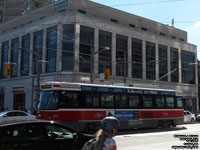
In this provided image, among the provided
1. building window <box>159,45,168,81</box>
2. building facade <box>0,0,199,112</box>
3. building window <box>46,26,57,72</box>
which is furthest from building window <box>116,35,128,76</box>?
building window <box>46,26,57,72</box>

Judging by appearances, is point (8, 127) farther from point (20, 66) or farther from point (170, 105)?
point (20, 66)

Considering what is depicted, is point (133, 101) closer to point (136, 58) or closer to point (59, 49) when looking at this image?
point (59, 49)

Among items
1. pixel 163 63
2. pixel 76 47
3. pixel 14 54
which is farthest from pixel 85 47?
pixel 163 63

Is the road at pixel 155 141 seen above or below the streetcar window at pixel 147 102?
below

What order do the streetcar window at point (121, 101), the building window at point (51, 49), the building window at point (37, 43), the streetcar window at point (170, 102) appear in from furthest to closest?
the building window at point (37, 43) < the building window at point (51, 49) < the streetcar window at point (170, 102) < the streetcar window at point (121, 101)

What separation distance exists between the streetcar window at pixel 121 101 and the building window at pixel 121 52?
2399 cm

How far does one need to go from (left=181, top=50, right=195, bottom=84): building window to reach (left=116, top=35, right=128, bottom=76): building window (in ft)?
53.0

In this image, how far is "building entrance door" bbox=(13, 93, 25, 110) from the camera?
4394 centimetres

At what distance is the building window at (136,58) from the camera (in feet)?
151

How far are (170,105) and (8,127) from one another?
1826 cm

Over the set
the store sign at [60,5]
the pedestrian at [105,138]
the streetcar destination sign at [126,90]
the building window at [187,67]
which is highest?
the store sign at [60,5]

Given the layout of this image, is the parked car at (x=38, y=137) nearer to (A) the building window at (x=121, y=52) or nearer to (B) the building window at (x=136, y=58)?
(A) the building window at (x=121, y=52)

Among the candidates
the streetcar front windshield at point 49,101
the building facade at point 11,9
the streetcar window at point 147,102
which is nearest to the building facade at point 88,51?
the streetcar window at point 147,102

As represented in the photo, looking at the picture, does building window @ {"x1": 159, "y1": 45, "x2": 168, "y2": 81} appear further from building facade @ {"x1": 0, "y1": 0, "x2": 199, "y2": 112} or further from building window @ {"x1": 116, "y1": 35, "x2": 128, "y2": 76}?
building window @ {"x1": 116, "y1": 35, "x2": 128, "y2": 76}
